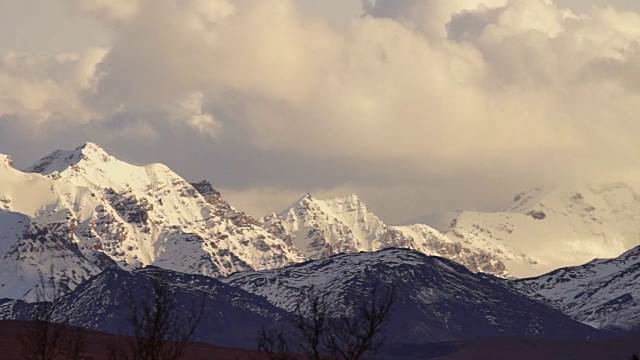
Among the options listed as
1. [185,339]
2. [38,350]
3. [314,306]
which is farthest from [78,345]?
[314,306]

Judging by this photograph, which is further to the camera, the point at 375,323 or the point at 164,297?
the point at 164,297

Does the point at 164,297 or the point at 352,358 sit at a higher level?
the point at 164,297

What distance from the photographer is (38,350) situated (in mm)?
159375

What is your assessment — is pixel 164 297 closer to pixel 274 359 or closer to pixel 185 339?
pixel 185 339

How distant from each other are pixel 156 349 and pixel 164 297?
508 inches

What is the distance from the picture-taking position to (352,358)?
138 meters

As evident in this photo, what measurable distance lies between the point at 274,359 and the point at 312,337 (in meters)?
4.49

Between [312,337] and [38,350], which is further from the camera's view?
[38,350]

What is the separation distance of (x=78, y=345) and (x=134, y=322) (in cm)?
1541

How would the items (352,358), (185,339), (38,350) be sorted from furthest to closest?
(38,350), (185,339), (352,358)

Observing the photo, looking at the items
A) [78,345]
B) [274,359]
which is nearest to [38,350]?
[78,345]

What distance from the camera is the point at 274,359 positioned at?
140 m

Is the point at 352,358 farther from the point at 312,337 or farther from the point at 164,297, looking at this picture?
the point at 164,297

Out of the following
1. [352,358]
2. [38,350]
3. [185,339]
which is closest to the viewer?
[352,358]
